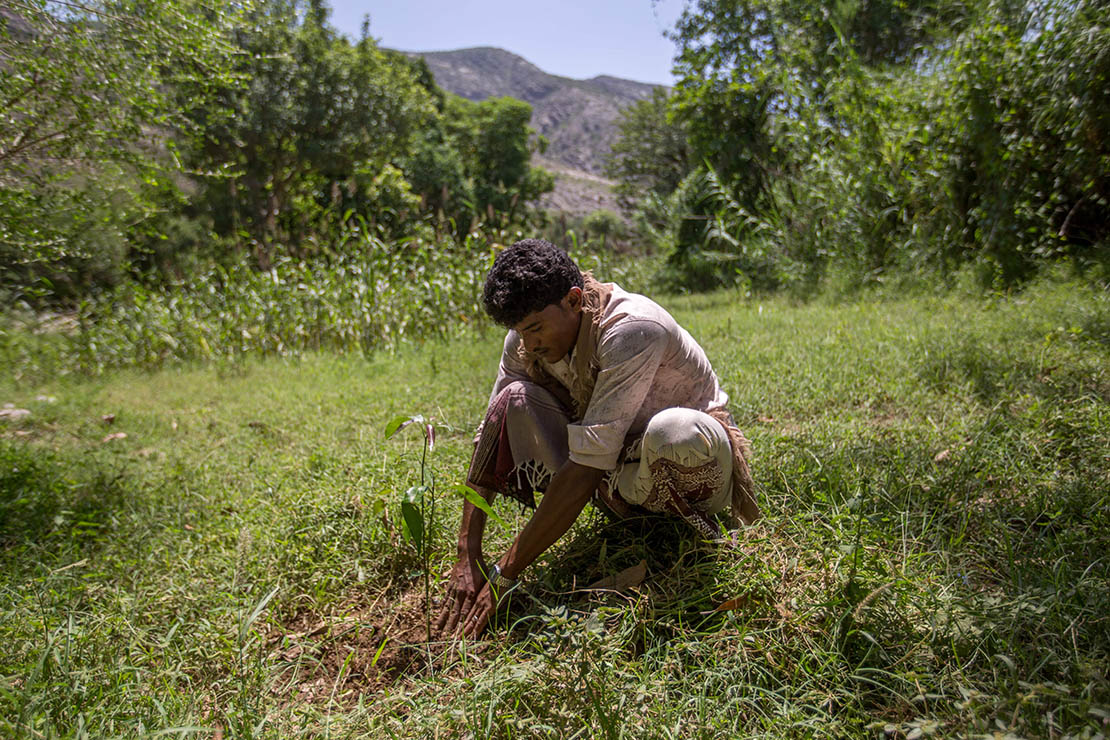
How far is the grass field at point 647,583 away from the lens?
1.33 m

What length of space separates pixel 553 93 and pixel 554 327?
151463mm

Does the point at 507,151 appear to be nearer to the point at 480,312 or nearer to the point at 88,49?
the point at 480,312

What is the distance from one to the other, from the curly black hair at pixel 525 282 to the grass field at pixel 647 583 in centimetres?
73

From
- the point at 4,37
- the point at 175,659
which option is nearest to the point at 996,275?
the point at 175,659

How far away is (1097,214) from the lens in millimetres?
4664

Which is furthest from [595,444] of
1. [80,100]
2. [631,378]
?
[80,100]

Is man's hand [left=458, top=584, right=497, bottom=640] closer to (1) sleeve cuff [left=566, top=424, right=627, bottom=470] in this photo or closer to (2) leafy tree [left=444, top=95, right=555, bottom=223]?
(1) sleeve cuff [left=566, top=424, right=627, bottom=470]

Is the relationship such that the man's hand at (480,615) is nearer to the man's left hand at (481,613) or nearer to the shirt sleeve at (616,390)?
the man's left hand at (481,613)

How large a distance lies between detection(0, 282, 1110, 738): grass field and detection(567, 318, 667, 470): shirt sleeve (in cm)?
38

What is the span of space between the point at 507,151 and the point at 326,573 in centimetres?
3395

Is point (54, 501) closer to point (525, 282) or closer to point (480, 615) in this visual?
point (480, 615)

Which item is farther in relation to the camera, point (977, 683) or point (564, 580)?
point (564, 580)

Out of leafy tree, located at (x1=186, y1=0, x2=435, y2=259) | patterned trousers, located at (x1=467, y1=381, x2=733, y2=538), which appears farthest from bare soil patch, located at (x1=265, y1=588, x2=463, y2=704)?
leafy tree, located at (x1=186, y1=0, x2=435, y2=259)

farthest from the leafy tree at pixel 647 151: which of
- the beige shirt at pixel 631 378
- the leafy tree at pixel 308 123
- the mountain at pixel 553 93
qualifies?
the mountain at pixel 553 93
